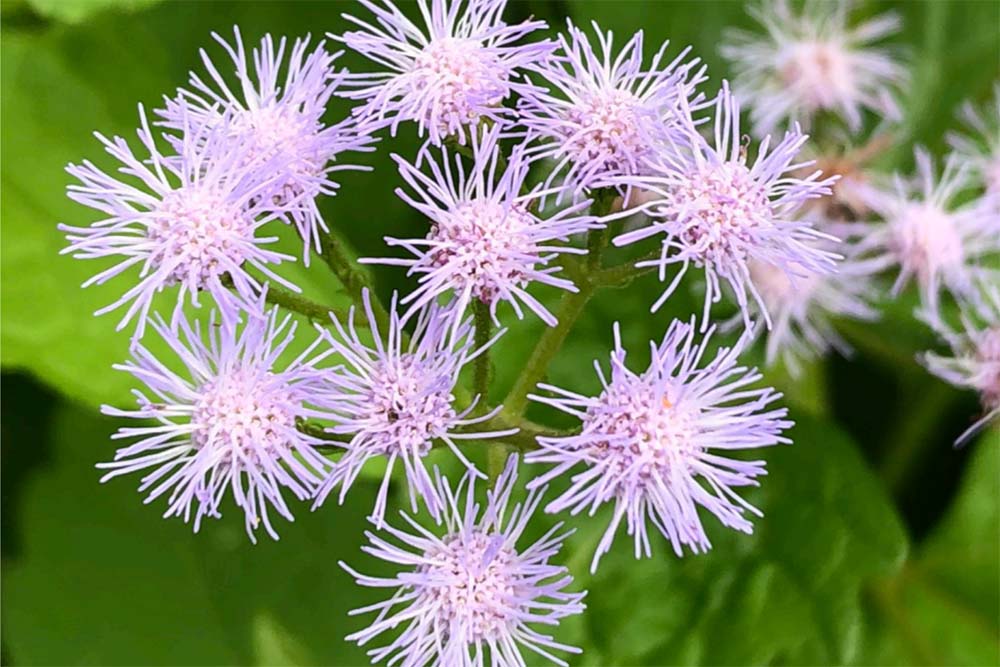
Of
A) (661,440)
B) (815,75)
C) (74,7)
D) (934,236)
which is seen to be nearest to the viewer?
(661,440)

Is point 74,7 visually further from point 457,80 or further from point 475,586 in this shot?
point 475,586

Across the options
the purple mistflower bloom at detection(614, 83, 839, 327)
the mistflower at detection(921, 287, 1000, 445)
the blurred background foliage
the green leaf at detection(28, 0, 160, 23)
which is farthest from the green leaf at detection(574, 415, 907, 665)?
the green leaf at detection(28, 0, 160, 23)

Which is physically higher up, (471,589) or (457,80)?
(457,80)

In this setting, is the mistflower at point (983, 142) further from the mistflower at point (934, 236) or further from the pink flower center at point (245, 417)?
the pink flower center at point (245, 417)

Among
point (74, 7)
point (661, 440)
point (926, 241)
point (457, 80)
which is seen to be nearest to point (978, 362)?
point (926, 241)

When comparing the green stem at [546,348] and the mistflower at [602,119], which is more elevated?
the mistflower at [602,119]

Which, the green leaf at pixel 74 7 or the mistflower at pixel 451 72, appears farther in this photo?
the green leaf at pixel 74 7

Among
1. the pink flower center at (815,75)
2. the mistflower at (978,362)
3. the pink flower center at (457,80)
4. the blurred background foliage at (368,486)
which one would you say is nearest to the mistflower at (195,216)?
the pink flower center at (457,80)
